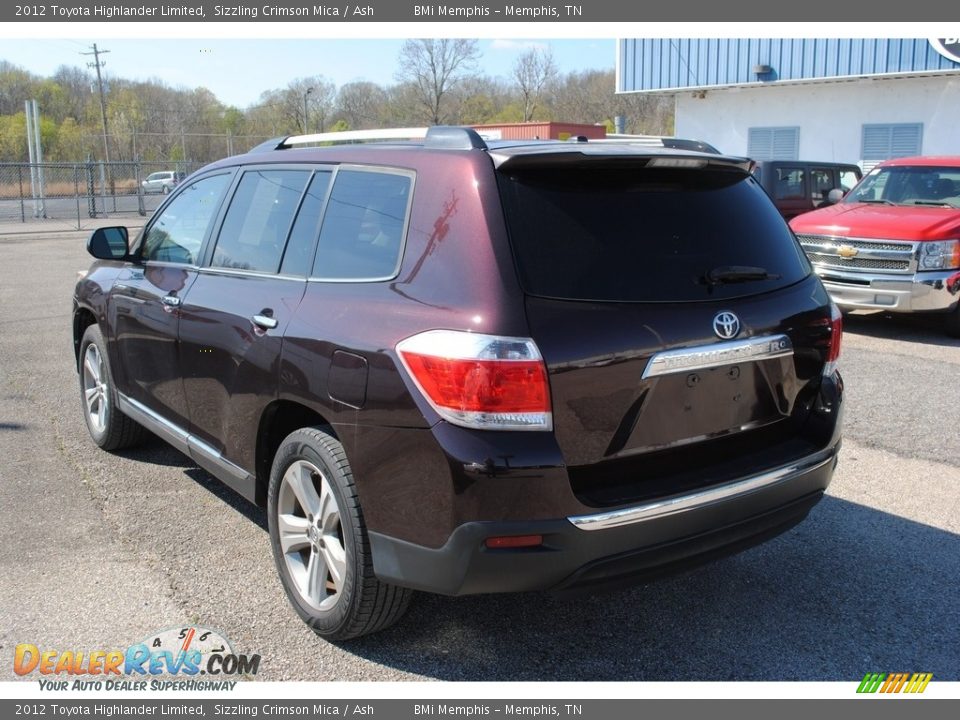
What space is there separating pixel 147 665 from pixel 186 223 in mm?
2364

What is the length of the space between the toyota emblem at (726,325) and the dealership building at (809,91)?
20.0 m

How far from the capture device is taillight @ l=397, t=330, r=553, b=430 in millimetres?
2674

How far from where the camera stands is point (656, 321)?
9.59 feet

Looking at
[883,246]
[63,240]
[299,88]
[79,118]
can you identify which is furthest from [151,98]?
[883,246]

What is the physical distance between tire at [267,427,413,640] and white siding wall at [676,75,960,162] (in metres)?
21.3

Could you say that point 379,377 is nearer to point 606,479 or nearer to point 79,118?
point 606,479

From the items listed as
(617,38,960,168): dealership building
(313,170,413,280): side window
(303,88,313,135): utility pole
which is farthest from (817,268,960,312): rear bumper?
(303,88,313,135): utility pole

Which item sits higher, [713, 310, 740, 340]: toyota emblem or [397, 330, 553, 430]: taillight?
[713, 310, 740, 340]: toyota emblem

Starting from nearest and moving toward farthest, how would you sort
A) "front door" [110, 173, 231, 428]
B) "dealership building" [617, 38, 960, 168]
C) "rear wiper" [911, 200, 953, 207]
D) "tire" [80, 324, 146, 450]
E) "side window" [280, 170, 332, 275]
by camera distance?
"side window" [280, 170, 332, 275] < "front door" [110, 173, 231, 428] < "tire" [80, 324, 146, 450] < "rear wiper" [911, 200, 953, 207] < "dealership building" [617, 38, 960, 168]

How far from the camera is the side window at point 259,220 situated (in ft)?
12.4

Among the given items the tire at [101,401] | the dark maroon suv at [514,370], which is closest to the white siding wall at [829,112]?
the dark maroon suv at [514,370]

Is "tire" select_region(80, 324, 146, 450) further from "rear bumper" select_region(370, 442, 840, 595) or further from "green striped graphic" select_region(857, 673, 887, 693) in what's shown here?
"green striped graphic" select_region(857, 673, 887, 693)

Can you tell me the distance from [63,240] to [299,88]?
26713 millimetres

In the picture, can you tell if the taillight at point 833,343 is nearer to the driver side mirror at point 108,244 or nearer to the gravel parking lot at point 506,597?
→ the gravel parking lot at point 506,597
